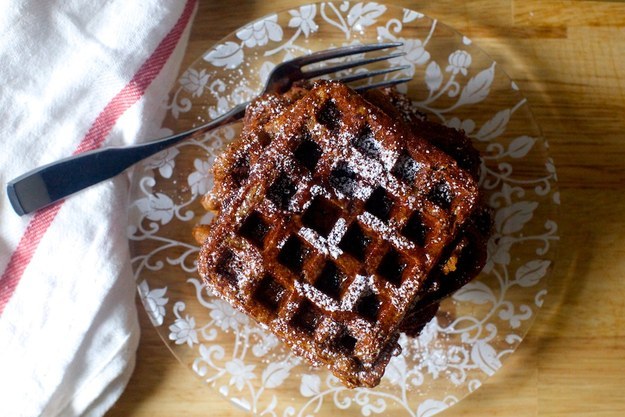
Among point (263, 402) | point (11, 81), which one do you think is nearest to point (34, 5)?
point (11, 81)

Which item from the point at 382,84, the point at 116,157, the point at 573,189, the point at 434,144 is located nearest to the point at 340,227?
the point at 434,144

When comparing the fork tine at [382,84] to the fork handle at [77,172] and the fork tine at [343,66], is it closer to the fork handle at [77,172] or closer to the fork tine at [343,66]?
the fork tine at [343,66]

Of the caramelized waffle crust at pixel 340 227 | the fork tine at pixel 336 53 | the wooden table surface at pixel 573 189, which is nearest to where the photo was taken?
the caramelized waffle crust at pixel 340 227

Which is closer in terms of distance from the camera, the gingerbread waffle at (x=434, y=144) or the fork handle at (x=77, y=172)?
the gingerbread waffle at (x=434, y=144)

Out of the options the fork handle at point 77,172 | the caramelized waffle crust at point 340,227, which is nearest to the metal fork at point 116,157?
the fork handle at point 77,172

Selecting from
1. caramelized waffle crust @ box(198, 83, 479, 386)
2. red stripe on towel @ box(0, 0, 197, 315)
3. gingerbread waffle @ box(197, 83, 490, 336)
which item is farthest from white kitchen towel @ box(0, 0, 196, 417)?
caramelized waffle crust @ box(198, 83, 479, 386)

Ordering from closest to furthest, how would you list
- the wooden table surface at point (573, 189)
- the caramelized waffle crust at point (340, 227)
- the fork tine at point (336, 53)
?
the caramelized waffle crust at point (340, 227) < the fork tine at point (336, 53) < the wooden table surface at point (573, 189)
